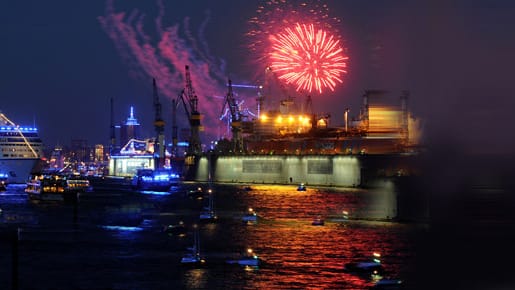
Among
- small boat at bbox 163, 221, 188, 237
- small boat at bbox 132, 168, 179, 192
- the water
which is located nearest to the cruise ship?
small boat at bbox 132, 168, 179, 192

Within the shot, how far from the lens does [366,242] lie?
156 feet

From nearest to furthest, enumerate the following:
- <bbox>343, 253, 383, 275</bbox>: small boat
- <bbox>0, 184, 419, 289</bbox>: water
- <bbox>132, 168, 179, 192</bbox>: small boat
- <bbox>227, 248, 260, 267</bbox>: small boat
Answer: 1. <bbox>0, 184, 419, 289</bbox>: water
2. <bbox>343, 253, 383, 275</bbox>: small boat
3. <bbox>227, 248, 260, 267</bbox>: small boat
4. <bbox>132, 168, 179, 192</bbox>: small boat

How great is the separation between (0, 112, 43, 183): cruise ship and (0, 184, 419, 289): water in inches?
2830

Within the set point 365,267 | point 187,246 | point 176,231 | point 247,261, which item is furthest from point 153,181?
point 365,267

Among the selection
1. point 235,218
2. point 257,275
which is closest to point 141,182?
point 235,218

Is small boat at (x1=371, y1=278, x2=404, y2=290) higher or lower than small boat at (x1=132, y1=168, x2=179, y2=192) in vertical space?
lower

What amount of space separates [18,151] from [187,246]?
354 feet

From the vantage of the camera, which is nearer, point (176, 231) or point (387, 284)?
point (387, 284)

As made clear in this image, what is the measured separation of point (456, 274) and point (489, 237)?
0.89 meters

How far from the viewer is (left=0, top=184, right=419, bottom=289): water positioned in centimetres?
3394

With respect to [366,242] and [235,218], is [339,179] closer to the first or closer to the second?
[235,218]

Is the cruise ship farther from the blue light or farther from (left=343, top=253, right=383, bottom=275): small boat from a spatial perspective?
(left=343, top=253, right=383, bottom=275): small boat

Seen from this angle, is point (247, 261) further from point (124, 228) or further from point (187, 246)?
point (124, 228)

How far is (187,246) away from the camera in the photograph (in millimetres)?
46281
